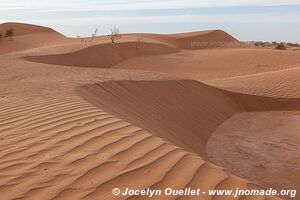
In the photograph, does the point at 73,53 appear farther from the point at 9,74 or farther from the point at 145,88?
the point at 145,88

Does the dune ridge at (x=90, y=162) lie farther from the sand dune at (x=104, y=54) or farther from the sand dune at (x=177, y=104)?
the sand dune at (x=104, y=54)

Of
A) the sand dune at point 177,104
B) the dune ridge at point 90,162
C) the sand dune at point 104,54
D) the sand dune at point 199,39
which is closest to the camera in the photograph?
the dune ridge at point 90,162

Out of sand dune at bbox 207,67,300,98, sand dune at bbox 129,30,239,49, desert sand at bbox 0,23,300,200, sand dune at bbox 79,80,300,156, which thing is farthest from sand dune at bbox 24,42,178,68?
sand dune at bbox 79,80,300,156

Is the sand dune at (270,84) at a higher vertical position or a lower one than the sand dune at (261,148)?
higher

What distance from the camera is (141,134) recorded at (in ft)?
12.7

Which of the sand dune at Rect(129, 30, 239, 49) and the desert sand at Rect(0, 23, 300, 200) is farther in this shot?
the sand dune at Rect(129, 30, 239, 49)

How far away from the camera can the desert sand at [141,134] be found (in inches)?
114

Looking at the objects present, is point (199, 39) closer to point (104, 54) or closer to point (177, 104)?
point (104, 54)

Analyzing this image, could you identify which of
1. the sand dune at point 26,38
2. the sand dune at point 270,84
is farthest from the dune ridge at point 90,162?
the sand dune at point 26,38

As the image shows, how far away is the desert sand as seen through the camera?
2.91 meters

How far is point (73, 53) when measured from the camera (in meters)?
18.5

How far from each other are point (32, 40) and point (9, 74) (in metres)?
23.2

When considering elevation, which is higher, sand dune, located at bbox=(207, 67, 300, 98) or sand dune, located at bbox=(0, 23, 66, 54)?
sand dune, located at bbox=(0, 23, 66, 54)

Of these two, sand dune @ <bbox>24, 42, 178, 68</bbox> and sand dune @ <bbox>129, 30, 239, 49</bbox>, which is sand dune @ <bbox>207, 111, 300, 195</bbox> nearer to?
sand dune @ <bbox>24, 42, 178, 68</bbox>
